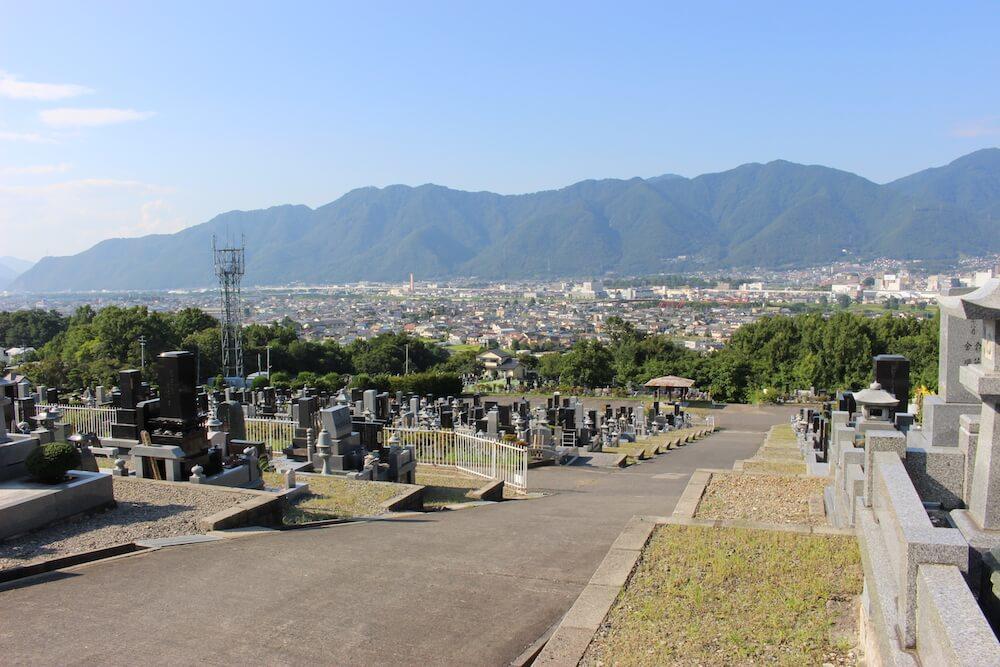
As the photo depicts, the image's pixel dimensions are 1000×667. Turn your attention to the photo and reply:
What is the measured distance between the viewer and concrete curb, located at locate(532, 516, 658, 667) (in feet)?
14.7

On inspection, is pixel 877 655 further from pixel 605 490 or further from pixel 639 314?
pixel 639 314

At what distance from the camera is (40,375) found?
2798cm

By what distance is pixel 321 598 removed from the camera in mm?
5594

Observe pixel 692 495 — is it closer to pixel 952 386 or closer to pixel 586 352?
pixel 952 386

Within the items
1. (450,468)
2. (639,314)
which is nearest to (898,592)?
(450,468)

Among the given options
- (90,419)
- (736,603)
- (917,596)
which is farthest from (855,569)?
(90,419)

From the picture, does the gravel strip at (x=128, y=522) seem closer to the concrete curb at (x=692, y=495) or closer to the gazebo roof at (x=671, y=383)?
the concrete curb at (x=692, y=495)

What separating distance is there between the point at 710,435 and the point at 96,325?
107 ft

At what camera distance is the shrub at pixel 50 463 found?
791 cm

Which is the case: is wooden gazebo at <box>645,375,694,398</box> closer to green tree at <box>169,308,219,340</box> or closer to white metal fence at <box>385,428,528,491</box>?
white metal fence at <box>385,428,528,491</box>

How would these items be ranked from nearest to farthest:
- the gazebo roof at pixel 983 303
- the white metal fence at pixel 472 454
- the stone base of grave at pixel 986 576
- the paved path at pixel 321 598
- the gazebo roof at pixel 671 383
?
the stone base of grave at pixel 986 576, the paved path at pixel 321 598, the gazebo roof at pixel 983 303, the white metal fence at pixel 472 454, the gazebo roof at pixel 671 383

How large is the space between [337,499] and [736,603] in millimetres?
5962

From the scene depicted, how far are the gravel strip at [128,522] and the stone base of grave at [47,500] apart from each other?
0.32 ft

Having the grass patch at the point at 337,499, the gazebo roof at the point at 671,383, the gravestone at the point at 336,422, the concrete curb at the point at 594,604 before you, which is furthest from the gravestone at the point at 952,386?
the gazebo roof at the point at 671,383
